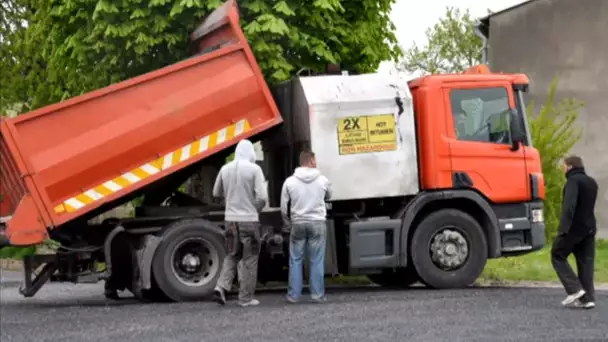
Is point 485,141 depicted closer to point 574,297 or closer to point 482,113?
point 482,113

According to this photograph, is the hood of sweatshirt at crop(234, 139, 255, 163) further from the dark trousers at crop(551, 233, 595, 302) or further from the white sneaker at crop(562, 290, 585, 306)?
the white sneaker at crop(562, 290, 585, 306)

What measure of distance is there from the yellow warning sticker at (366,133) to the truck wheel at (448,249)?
108 cm

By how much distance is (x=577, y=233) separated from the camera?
12984mm

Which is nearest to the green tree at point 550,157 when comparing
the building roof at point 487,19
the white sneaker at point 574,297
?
the building roof at point 487,19

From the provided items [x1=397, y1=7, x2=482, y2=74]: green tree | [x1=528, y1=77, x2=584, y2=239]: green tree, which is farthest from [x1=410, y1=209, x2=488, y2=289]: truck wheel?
[x1=397, y1=7, x2=482, y2=74]: green tree

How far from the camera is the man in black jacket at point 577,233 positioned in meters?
12.9

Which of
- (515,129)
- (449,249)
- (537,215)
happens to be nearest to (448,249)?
(449,249)

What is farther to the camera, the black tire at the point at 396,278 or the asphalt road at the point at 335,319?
the black tire at the point at 396,278

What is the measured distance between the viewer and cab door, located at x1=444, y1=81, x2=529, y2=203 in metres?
15.1

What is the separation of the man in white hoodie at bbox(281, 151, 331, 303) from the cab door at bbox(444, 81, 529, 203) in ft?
7.01

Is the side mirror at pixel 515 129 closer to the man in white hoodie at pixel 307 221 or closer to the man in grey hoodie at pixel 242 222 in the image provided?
the man in white hoodie at pixel 307 221

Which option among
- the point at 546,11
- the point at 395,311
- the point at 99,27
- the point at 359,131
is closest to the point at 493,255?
the point at 359,131

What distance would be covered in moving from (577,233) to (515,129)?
2.56m

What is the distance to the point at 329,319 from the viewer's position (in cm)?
1156
